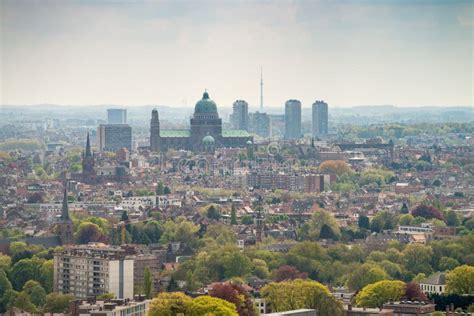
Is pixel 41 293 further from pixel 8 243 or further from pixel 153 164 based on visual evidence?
pixel 153 164

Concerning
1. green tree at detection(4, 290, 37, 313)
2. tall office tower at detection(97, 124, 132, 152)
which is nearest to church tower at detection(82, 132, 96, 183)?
tall office tower at detection(97, 124, 132, 152)

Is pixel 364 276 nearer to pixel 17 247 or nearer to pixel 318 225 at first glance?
pixel 17 247

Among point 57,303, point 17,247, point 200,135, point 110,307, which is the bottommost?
point 17,247

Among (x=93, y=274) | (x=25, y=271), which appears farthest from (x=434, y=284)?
(x=25, y=271)

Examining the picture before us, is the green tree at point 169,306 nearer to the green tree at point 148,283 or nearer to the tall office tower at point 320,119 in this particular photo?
the green tree at point 148,283

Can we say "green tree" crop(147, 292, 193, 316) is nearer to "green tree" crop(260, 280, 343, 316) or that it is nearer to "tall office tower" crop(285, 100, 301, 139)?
"green tree" crop(260, 280, 343, 316)

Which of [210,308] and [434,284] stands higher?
[210,308]
